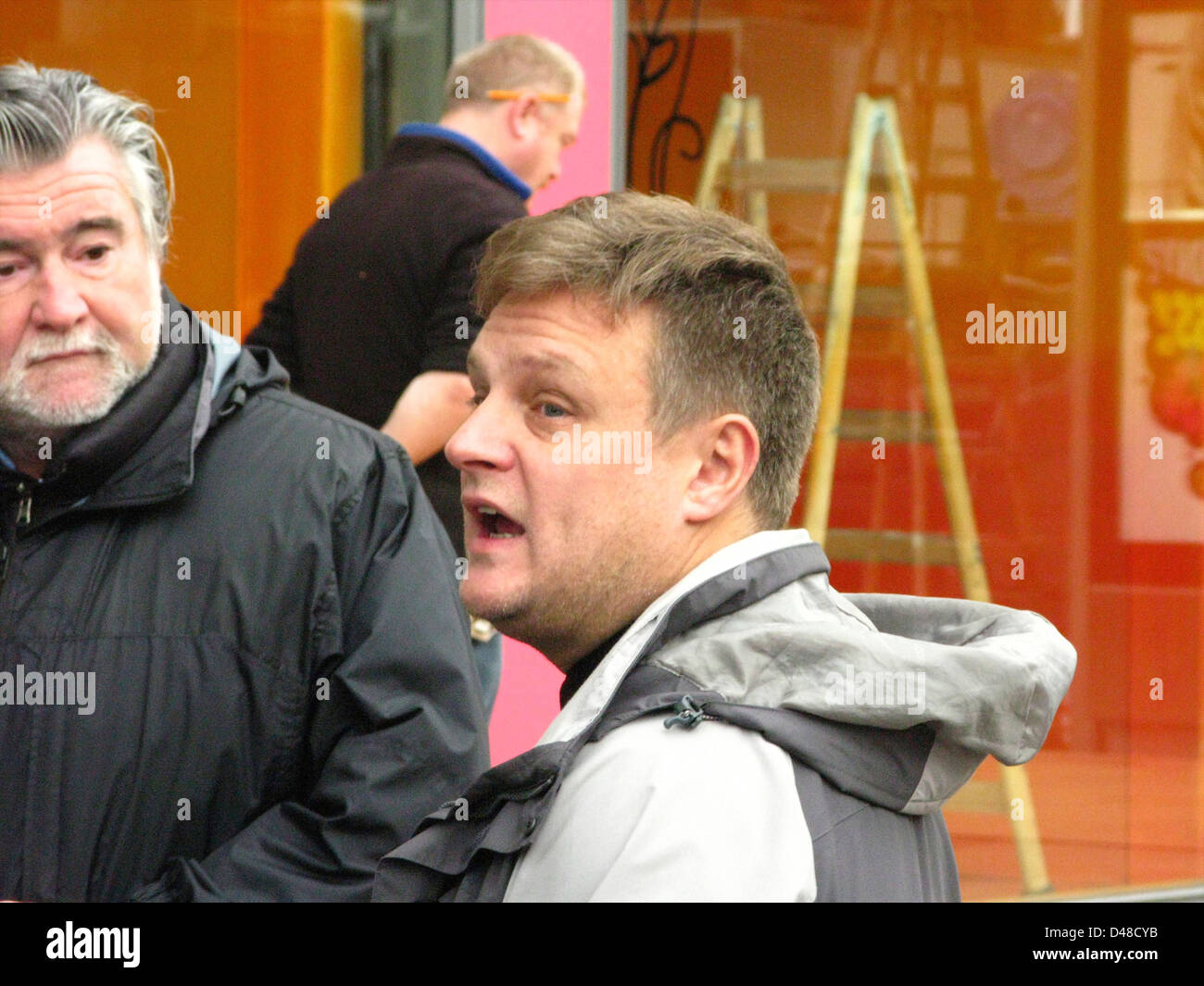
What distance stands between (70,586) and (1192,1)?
354cm

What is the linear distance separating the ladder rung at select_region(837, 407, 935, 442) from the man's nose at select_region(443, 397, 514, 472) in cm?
285

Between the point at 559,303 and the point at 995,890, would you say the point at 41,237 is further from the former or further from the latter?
the point at 995,890

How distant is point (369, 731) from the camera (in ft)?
5.66

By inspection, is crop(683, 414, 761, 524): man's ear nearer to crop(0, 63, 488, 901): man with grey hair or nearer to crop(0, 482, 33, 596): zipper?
crop(0, 63, 488, 901): man with grey hair

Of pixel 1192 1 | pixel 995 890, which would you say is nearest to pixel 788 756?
pixel 995 890

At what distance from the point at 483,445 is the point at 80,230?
0.75m

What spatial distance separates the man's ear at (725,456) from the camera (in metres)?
1.34

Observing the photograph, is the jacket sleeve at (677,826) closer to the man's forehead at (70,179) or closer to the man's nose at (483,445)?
the man's nose at (483,445)

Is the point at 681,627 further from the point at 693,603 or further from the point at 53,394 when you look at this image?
the point at 53,394

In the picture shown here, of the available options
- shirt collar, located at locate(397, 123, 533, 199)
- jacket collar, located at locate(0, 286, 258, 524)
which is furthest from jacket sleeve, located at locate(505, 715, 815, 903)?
shirt collar, located at locate(397, 123, 533, 199)

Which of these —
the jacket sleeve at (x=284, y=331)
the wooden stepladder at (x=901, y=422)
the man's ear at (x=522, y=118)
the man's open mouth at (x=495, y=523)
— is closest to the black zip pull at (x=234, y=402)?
the man's open mouth at (x=495, y=523)

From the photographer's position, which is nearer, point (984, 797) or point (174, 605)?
point (174, 605)

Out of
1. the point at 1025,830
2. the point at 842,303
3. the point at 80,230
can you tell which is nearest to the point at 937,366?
the point at 842,303

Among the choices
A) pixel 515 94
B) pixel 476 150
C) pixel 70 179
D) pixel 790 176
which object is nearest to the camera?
pixel 70 179
